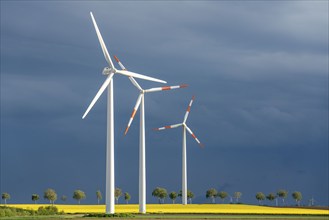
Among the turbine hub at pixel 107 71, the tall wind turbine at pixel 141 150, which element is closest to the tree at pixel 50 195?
the tall wind turbine at pixel 141 150

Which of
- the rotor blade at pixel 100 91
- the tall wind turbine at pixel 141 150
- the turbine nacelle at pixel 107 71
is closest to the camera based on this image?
the rotor blade at pixel 100 91

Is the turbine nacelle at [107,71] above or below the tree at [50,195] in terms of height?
above

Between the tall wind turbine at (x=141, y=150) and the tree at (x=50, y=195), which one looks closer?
the tall wind turbine at (x=141, y=150)

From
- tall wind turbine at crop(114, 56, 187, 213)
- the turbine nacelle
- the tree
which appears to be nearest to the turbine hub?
the turbine nacelle

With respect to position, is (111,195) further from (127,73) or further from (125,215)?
(127,73)

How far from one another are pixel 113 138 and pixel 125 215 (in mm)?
13050

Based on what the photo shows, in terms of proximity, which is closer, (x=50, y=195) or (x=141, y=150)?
(x=141, y=150)

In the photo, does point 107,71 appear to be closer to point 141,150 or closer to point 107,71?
point 107,71

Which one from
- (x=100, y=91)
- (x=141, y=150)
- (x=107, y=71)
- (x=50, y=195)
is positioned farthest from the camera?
(x=50, y=195)

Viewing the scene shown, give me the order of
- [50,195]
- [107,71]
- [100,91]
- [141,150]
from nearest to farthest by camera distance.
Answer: [100,91] < [107,71] < [141,150] < [50,195]

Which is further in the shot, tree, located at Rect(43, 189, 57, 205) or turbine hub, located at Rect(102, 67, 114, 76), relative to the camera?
tree, located at Rect(43, 189, 57, 205)

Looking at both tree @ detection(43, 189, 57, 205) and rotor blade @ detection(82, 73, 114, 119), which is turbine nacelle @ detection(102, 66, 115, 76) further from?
tree @ detection(43, 189, 57, 205)

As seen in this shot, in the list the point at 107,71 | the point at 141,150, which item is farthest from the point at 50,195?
the point at 107,71

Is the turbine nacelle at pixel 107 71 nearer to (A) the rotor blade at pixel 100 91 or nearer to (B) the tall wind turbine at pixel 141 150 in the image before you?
(A) the rotor blade at pixel 100 91
